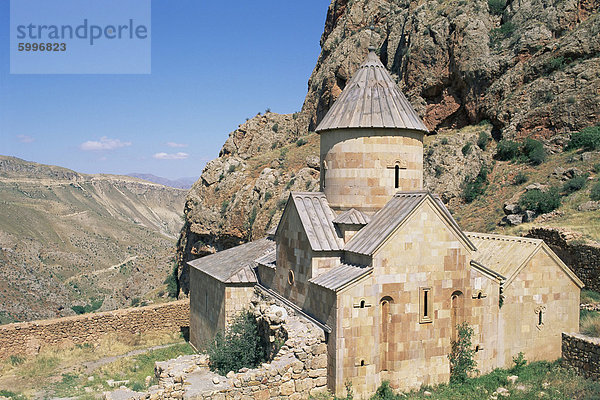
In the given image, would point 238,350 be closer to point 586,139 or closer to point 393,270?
point 393,270

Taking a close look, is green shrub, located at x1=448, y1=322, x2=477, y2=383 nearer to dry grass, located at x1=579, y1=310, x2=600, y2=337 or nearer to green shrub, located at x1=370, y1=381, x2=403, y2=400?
green shrub, located at x1=370, y1=381, x2=403, y2=400

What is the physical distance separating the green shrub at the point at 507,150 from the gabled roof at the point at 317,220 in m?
19.2

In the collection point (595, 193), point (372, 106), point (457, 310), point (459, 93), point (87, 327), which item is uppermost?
point (459, 93)

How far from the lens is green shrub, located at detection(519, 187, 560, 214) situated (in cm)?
2031

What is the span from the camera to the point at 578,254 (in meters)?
14.6

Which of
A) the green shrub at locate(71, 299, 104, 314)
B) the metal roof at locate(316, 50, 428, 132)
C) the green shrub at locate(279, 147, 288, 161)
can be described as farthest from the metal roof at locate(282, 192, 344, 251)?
the green shrub at locate(71, 299, 104, 314)

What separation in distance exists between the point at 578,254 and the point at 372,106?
8.42m

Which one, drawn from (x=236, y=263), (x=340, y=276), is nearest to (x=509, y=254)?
(x=340, y=276)

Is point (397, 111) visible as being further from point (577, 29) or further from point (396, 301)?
point (577, 29)

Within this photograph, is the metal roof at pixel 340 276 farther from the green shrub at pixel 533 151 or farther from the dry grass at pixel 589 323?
the green shrub at pixel 533 151

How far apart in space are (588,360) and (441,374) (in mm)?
3265

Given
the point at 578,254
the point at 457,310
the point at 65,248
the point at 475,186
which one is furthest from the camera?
the point at 65,248

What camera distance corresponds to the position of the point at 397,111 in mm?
11773

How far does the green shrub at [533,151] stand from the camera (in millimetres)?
25656
